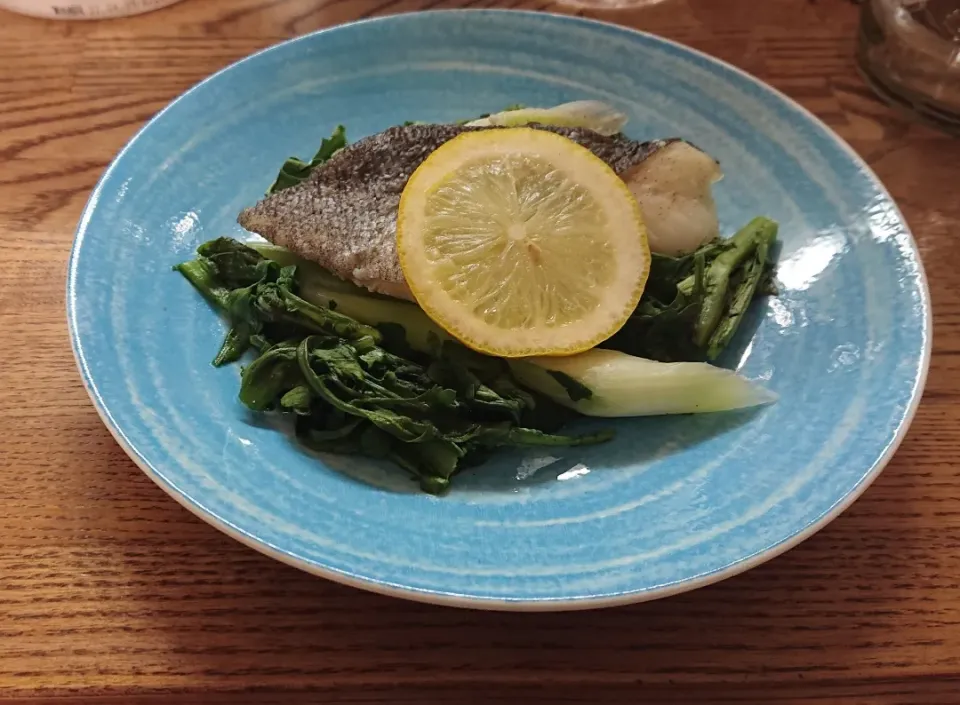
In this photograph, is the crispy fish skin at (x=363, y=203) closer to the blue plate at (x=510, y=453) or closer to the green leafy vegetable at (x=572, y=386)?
the blue plate at (x=510, y=453)

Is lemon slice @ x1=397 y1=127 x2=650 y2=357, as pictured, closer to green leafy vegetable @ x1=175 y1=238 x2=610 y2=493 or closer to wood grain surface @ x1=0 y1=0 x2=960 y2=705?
green leafy vegetable @ x1=175 y1=238 x2=610 y2=493

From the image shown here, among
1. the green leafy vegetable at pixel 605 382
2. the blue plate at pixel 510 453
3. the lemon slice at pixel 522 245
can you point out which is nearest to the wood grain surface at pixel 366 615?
the blue plate at pixel 510 453

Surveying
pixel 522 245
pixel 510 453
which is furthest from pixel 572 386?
pixel 522 245

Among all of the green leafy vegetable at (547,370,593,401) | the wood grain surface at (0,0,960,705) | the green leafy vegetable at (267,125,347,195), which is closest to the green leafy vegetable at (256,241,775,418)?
the green leafy vegetable at (547,370,593,401)

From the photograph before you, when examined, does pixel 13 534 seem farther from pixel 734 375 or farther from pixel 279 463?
pixel 734 375

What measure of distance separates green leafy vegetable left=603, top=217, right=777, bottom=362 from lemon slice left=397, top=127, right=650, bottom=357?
5.7 inches

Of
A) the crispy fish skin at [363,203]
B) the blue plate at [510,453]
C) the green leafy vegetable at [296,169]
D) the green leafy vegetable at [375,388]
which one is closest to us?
the blue plate at [510,453]

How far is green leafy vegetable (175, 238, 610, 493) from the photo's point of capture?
137 centimetres

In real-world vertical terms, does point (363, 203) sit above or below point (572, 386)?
above

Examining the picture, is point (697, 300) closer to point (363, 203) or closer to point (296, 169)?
point (363, 203)

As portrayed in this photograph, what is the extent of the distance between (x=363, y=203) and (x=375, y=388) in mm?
383

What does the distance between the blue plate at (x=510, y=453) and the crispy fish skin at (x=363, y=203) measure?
7.1 inches

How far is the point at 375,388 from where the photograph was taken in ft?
4.65

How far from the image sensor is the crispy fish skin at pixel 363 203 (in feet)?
4.93
